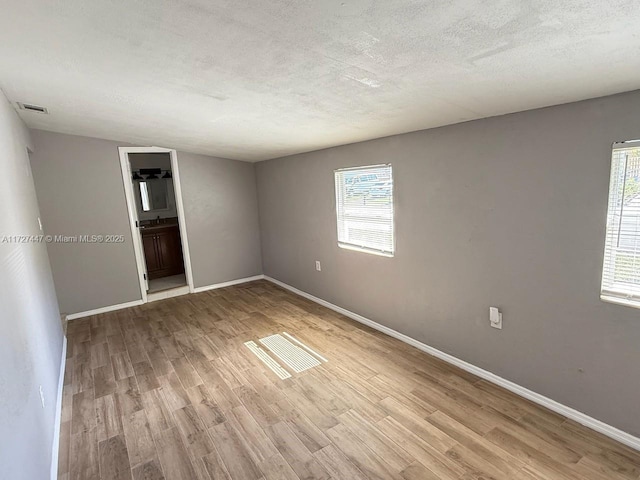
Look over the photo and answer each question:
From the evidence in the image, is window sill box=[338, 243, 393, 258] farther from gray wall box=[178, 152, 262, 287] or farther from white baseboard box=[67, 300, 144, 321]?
white baseboard box=[67, 300, 144, 321]

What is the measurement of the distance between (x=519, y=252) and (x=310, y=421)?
70.3 inches

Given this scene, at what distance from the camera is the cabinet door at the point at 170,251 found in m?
5.47

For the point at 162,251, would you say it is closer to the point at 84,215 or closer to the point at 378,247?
the point at 84,215

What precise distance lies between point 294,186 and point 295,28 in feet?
10.5

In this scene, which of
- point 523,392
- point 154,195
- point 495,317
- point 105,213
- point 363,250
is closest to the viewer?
point 523,392

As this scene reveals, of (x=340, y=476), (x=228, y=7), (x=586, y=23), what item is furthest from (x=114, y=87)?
(x=340, y=476)

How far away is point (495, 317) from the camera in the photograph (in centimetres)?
238

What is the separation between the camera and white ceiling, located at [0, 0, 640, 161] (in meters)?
1.11

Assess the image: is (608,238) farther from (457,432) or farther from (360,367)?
(360,367)

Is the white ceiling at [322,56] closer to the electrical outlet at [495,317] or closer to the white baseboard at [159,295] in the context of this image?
the electrical outlet at [495,317]

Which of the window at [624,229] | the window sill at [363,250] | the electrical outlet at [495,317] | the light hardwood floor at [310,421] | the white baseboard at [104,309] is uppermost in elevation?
the window at [624,229]

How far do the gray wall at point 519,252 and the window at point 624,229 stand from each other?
5cm

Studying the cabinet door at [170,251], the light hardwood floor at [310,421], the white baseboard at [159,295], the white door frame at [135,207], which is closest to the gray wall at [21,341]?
the light hardwood floor at [310,421]

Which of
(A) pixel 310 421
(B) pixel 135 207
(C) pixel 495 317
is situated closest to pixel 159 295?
(B) pixel 135 207
